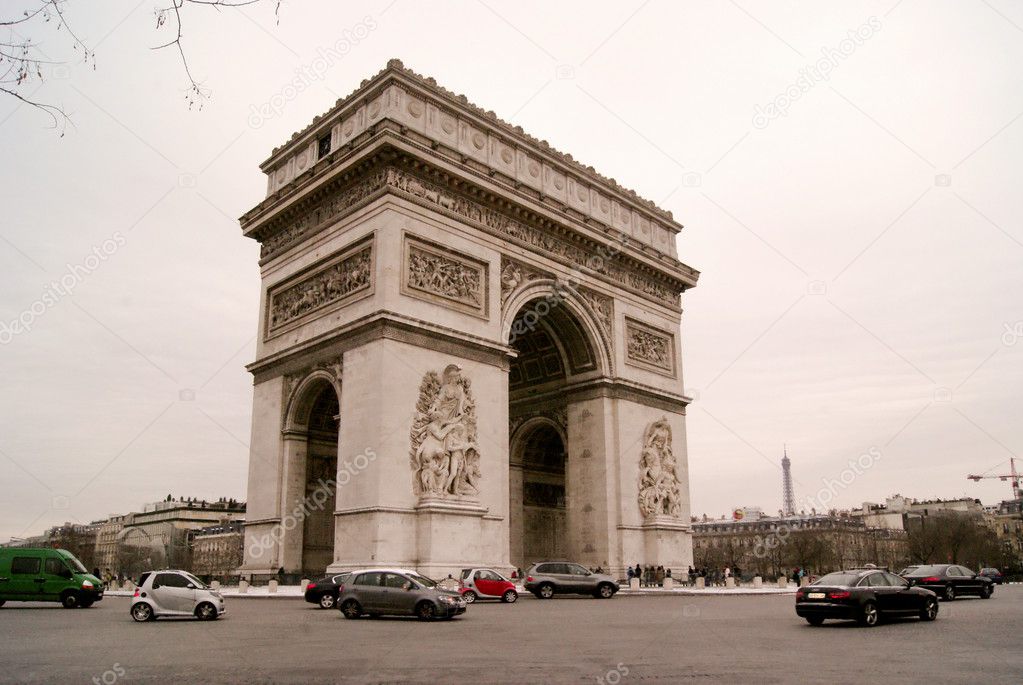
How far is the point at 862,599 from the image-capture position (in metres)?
15.6

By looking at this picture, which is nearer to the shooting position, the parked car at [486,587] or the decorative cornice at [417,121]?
the parked car at [486,587]

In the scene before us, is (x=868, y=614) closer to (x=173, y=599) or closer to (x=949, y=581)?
(x=949, y=581)

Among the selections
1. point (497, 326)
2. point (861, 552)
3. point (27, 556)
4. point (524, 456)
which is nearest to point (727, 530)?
point (861, 552)

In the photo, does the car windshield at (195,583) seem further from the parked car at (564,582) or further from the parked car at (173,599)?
the parked car at (564,582)

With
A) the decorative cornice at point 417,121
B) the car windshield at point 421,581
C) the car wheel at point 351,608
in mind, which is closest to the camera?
the car windshield at point 421,581

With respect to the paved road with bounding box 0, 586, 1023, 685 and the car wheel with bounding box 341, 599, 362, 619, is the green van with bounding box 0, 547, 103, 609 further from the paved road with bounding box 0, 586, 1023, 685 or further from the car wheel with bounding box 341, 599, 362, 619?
the car wheel with bounding box 341, 599, 362, 619

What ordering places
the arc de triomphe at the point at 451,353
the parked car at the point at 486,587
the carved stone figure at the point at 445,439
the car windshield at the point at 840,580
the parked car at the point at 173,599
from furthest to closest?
1. the arc de triomphe at the point at 451,353
2. the carved stone figure at the point at 445,439
3. the parked car at the point at 486,587
4. the parked car at the point at 173,599
5. the car windshield at the point at 840,580

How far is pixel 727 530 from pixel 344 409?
106566 millimetres

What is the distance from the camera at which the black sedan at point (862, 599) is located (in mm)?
15539

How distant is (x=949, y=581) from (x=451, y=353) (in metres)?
17.0

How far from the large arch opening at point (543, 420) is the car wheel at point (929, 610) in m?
17.2

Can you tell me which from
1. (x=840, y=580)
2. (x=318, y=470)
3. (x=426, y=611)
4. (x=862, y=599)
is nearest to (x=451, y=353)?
(x=318, y=470)

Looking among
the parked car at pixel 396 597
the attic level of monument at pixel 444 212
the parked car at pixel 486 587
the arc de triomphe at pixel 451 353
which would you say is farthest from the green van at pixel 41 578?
the attic level of monument at pixel 444 212

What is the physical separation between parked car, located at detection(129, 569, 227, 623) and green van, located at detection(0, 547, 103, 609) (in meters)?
6.21
